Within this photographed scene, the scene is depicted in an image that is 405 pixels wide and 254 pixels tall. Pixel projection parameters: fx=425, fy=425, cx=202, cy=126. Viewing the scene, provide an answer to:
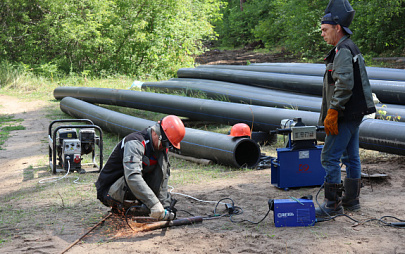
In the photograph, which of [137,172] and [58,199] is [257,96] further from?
[137,172]

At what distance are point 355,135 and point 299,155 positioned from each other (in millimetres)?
1186

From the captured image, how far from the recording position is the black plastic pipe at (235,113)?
21.8 ft

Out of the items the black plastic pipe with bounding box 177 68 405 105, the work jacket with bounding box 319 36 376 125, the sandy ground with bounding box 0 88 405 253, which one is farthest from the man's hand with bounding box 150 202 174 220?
the black plastic pipe with bounding box 177 68 405 105

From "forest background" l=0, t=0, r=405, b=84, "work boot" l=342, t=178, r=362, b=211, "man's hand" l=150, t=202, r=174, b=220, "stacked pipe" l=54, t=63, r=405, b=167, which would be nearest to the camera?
"man's hand" l=150, t=202, r=174, b=220

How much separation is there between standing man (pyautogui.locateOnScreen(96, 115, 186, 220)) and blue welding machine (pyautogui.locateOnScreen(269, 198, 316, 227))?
1115 millimetres

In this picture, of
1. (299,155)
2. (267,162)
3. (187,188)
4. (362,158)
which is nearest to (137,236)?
(187,188)

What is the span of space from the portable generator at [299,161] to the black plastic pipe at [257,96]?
2.94 m

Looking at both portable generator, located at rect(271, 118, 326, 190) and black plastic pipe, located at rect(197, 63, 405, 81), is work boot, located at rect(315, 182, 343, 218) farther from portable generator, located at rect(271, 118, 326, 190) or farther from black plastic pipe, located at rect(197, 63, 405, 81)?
black plastic pipe, located at rect(197, 63, 405, 81)

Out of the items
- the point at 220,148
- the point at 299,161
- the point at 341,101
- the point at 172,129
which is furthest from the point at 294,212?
the point at 220,148

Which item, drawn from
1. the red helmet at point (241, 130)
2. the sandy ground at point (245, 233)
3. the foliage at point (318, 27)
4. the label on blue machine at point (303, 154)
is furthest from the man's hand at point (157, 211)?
the foliage at point (318, 27)

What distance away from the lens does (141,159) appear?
4316mm

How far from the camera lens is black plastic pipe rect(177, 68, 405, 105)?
362 inches

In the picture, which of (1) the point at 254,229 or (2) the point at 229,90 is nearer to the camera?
(1) the point at 254,229

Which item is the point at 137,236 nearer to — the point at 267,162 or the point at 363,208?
the point at 363,208
